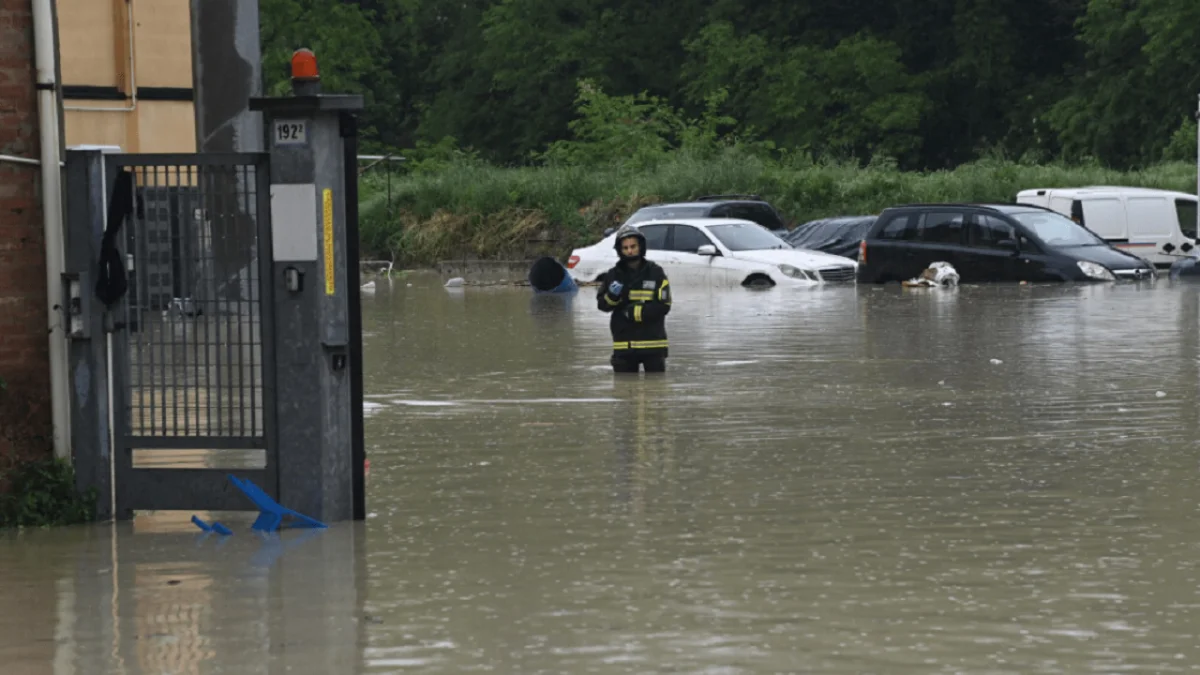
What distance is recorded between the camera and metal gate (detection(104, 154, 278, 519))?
1020cm

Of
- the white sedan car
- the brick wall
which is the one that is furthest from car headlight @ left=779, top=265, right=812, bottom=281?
the brick wall

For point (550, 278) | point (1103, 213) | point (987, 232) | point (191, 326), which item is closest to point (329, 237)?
point (191, 326)

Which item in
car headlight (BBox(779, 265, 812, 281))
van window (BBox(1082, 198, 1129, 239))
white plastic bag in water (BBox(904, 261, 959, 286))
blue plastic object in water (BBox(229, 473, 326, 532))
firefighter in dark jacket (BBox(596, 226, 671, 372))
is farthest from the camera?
van window (BBox(1082, 198, 1129, 239))

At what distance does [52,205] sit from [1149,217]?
32.6 m

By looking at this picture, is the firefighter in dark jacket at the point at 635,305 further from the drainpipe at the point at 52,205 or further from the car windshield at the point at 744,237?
the car windshield at the point at 744,237

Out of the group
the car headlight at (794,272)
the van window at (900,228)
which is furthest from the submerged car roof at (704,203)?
the car headlight at (794,272)

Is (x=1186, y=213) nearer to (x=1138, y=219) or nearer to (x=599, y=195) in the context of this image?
(x=1138, y=219)

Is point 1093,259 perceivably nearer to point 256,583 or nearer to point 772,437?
point 772,437

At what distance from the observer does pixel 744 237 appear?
3728 centimetres

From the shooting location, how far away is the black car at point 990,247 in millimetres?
35031

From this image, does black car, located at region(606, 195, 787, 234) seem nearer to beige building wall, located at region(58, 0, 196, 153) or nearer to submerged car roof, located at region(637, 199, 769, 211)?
submerged car roof, located at region(637, 199, 769, 211)

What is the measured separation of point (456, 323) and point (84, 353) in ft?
58.7

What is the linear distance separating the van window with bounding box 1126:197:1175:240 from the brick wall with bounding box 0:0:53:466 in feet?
106

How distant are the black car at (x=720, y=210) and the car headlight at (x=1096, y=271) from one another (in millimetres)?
8115
